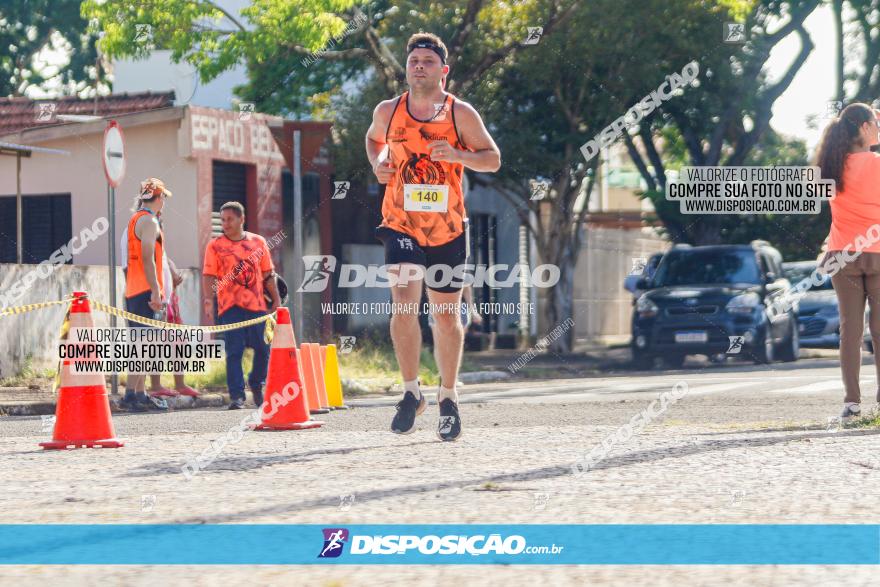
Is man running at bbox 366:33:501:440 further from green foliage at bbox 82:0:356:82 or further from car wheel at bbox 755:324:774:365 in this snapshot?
car wheel at bbox 755:324:774:365

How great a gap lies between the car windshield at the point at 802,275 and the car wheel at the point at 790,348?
7.47 ft

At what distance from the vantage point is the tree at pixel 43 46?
1602 inches

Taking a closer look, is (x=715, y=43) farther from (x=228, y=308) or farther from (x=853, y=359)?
(x=853, y=359)

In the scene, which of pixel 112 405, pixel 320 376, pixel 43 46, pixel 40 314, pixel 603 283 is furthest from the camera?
pixel 43 46

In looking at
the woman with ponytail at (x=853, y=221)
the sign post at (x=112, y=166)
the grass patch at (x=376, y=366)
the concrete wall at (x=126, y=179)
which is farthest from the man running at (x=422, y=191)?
the concrete wall at (x=126, y=179)

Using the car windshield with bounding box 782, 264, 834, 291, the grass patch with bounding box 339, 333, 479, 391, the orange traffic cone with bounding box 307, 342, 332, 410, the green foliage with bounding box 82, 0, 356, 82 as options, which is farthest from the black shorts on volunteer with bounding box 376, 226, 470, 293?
the car windshield with bounding box 782, 264, 834, 291

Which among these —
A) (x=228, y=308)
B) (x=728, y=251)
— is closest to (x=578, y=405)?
(x=228, y=308)

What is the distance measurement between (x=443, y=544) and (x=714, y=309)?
16872mm

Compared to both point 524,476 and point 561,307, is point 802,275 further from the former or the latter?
point 524,476

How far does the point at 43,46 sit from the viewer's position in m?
41.8

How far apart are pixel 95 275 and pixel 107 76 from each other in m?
25.0

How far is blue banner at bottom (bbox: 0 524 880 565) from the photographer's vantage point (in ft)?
13.1

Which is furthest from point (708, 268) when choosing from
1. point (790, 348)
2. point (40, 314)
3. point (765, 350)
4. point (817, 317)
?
point (40, 314)

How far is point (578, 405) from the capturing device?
1180 centimetres
